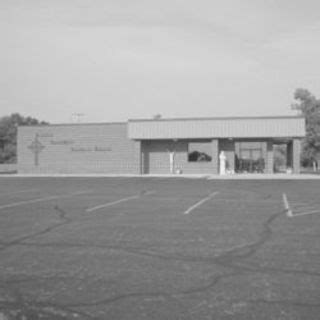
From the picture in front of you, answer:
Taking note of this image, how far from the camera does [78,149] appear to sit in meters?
46.5

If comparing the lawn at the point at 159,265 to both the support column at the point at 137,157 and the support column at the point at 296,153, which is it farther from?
the support column at the point at 137,157

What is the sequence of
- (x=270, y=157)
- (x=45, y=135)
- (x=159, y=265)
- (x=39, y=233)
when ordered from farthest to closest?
(x=45, y=135) < (x=270, y=157) < (x=39, y=233) < (x=159, y=265)

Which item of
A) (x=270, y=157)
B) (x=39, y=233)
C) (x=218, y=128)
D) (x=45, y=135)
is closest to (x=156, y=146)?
(x=218, y=128)

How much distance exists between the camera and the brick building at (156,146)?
43.4 m

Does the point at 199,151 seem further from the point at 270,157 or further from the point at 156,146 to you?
the point at 270,157

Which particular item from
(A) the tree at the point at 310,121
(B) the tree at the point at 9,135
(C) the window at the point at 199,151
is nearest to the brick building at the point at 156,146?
(C) the window at the point at 199,151

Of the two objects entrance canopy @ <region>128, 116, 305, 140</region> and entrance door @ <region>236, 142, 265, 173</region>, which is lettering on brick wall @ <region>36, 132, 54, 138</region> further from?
entrance door @ <region>236, 142, 265, 173</region>

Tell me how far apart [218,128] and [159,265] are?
35576 millimetres

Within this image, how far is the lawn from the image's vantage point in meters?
6.15

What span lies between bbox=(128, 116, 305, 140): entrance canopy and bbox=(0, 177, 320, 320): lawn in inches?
1090

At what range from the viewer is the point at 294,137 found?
43125mm

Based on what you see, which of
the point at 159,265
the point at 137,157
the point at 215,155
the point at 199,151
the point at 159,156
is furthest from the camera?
the point at 159,156

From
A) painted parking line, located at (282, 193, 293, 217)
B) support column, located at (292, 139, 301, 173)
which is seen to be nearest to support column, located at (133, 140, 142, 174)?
support column, located at (292, 139, 301, 173)

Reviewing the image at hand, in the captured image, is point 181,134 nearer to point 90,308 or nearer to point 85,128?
point 85,128
